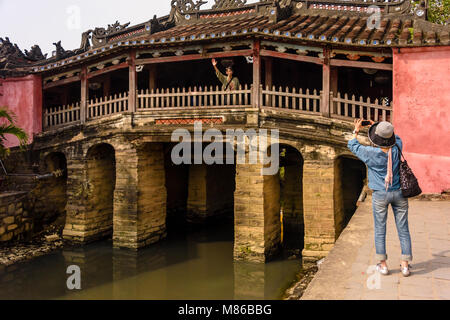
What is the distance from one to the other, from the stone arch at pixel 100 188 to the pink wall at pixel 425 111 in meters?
8.97

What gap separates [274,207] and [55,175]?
26.4 ft

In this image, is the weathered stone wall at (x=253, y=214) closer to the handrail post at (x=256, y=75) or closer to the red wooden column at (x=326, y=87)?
the handrail post at (x=256, y=75)

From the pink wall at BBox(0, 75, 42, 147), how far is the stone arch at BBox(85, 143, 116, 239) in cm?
286

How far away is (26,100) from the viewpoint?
13852 millimetres

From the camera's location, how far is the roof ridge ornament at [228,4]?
13.1 metres

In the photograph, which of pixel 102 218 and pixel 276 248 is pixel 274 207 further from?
pixel 102 218

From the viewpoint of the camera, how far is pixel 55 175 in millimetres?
13664

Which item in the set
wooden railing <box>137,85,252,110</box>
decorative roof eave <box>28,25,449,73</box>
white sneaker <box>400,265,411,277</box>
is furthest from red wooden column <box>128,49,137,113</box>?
white sneaker <box>400,265,411,277</box>

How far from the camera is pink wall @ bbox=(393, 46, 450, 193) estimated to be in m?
8.20

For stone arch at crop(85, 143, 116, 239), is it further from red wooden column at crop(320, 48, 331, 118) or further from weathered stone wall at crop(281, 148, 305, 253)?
red wooden column at crop(320, 48, 331, 118)

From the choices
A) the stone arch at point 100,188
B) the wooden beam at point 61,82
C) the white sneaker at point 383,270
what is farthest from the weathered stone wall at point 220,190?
the white sneaker at point 383,270

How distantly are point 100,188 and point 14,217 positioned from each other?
110 inches

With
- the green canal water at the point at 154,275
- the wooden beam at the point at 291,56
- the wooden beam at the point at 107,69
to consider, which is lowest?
the green canal water at the point at 154,275

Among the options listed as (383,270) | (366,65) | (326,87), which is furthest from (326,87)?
(383,270)
